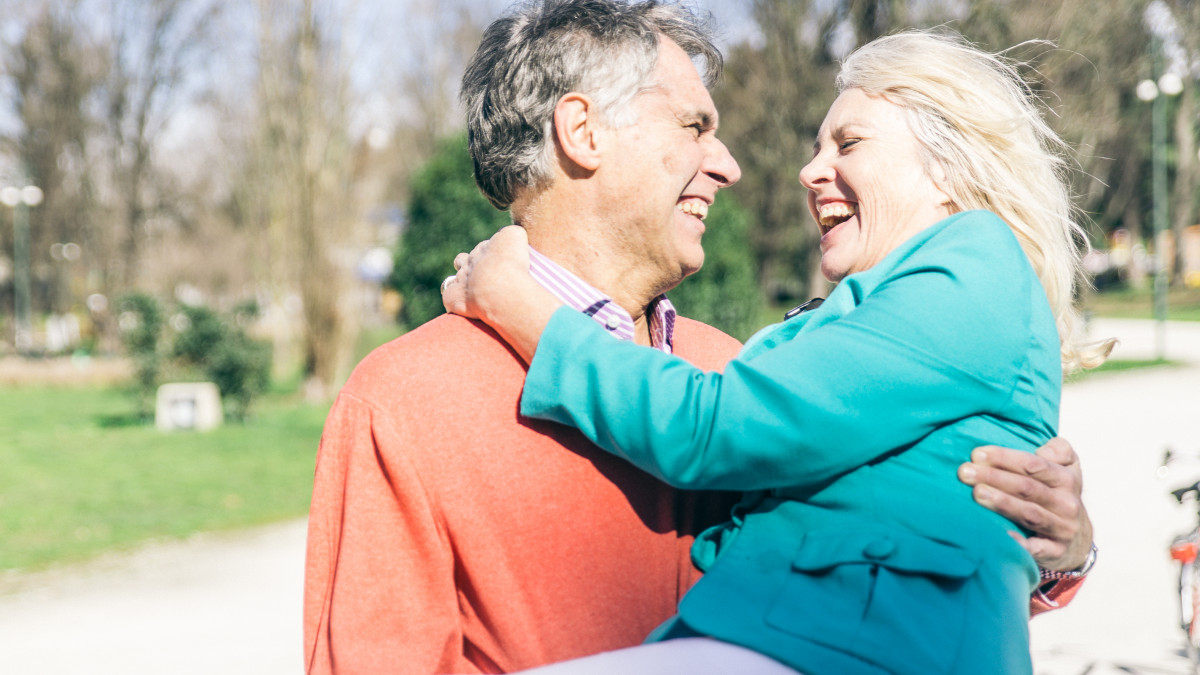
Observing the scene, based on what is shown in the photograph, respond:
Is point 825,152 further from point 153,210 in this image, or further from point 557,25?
point 153,210

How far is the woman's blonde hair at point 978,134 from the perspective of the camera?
1.70 metres

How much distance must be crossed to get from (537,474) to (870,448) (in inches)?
22.3

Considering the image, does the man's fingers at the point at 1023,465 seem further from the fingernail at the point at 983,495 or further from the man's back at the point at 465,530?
the man's back at the point at 465,530

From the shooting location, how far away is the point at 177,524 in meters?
8.35

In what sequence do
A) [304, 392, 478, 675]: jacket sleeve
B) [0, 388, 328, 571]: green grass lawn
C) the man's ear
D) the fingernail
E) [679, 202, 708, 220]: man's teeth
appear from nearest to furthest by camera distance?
the fingernail < [304, 392, 478, 675]: jacket sleeve < the man's ear < [679, 202, 708, 220]: man's teeth < [0, 388, 328, 571]: green grass lawn

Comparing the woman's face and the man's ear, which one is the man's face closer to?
the man's ear

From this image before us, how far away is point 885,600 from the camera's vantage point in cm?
130

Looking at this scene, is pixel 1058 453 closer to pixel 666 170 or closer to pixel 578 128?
pixel 666 170

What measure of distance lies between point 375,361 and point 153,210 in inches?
1574

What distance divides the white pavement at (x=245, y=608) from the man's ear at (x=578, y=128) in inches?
168

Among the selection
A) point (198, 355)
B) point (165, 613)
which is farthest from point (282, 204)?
point (165, 613)

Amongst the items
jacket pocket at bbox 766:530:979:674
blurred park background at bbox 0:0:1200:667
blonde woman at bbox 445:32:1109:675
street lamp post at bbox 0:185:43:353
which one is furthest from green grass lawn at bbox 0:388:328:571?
street lamp post at bbox 0:185:43:353

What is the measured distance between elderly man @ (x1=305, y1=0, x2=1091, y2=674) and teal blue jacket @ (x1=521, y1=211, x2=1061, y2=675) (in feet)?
0.37

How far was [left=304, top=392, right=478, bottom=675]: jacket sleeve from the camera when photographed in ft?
5.10
